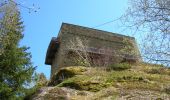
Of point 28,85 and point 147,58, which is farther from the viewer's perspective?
point 28,85

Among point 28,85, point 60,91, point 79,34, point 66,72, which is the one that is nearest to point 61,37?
point 79,34

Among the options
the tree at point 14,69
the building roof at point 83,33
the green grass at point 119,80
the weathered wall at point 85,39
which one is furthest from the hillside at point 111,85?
the building roof at point 83,33

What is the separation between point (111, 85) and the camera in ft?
26.5

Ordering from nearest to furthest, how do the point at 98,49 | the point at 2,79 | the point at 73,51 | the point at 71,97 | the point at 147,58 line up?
the point at 71,97, the point at 147,58, the point at 2,79, the point at 73,51, the point at 98,49

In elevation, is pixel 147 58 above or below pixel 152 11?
below

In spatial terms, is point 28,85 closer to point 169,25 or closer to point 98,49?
point 98,49

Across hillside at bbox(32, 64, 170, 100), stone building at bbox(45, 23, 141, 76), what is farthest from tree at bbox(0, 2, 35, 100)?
hillside at bbox(32, 64, 170, 100)

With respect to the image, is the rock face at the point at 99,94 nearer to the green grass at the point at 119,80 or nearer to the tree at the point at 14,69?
the green grass at the point at 119,80

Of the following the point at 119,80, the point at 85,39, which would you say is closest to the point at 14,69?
the point at 85,39

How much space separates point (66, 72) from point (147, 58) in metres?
1.97

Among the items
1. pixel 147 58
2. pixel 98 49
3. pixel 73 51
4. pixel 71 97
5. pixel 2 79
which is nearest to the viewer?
pixel 71 97

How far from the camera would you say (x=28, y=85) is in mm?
19500

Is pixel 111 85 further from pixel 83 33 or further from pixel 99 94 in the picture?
pixel 83 33

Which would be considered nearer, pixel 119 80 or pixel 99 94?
pixel 99 94
